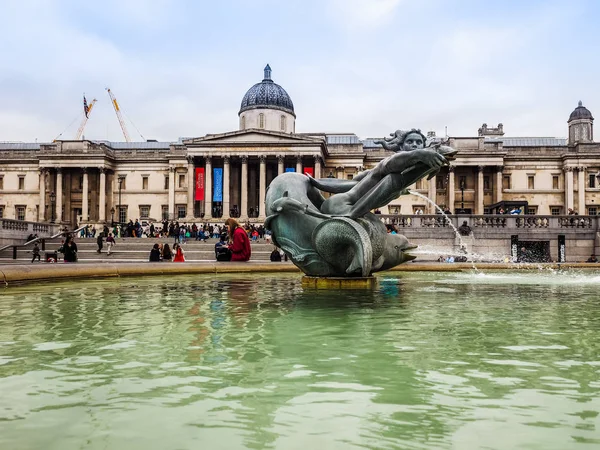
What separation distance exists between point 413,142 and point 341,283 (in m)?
2.63

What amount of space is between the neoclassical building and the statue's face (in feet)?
164

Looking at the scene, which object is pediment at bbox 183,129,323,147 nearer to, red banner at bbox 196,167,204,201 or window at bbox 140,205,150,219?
red banner at bbox 196,167,204,201

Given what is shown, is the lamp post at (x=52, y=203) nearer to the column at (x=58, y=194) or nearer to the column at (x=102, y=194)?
the column at (x=58, y=194)

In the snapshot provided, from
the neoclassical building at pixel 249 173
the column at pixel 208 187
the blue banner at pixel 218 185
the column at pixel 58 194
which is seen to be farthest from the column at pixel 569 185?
the column at pixel 58 194

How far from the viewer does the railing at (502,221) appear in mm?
30859

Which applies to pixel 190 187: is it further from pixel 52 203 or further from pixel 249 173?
pixel 52 203

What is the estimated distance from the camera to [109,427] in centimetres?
283

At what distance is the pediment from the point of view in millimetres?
59062

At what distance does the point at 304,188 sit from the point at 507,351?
5.78 metres

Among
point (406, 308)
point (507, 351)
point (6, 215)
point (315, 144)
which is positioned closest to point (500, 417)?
point (507, 351)

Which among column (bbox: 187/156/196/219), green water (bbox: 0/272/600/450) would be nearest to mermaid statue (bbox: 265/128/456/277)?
green water (bbox: 0/272/600/450)

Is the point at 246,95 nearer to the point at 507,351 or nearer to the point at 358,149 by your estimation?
the point at 358,149

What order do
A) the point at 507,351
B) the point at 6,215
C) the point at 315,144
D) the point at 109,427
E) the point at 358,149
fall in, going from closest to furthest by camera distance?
the point at 109,427 < the point at 507,351 < the point at 315,144 < the point at 358,149 < the point at 6,215

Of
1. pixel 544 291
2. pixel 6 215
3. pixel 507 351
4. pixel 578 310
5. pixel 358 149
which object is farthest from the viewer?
pixel 6 215
